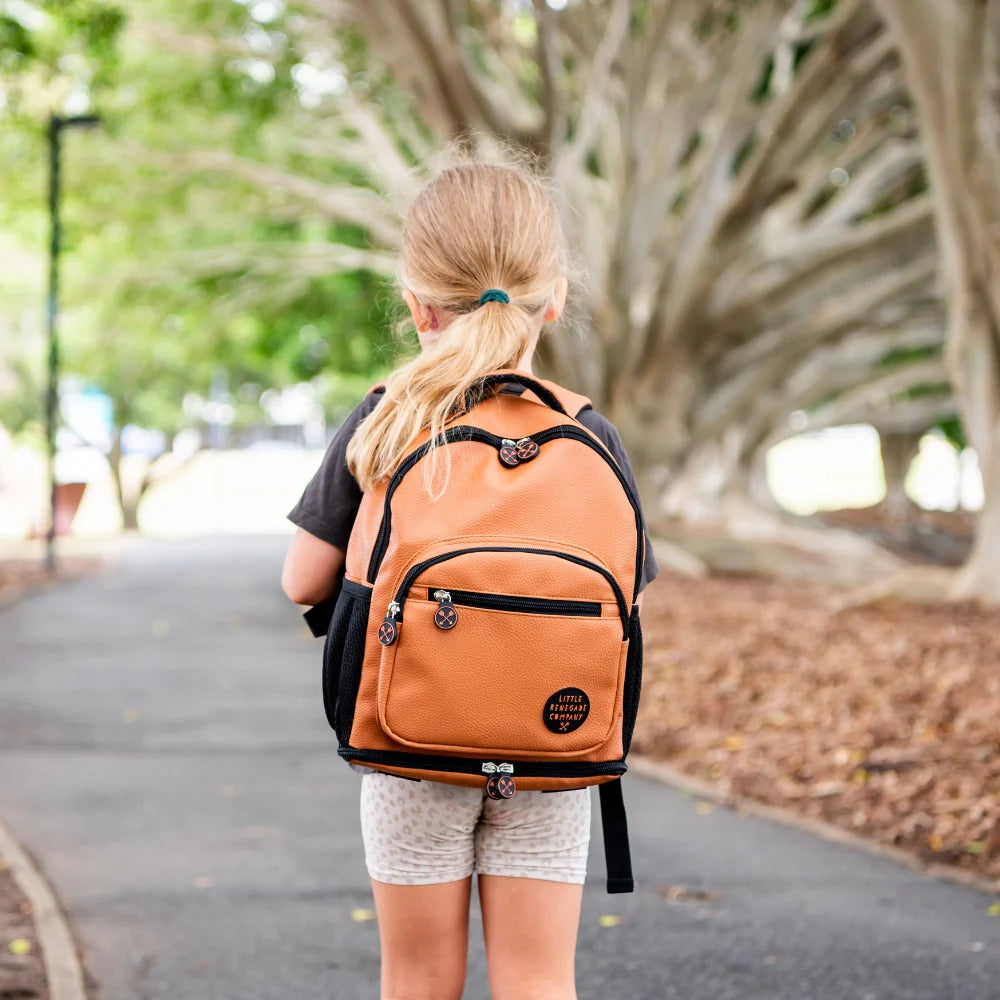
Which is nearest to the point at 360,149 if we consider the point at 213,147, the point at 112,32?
the point at 213,147

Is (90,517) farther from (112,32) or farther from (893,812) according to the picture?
(893,812)

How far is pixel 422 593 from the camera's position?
2041 mm

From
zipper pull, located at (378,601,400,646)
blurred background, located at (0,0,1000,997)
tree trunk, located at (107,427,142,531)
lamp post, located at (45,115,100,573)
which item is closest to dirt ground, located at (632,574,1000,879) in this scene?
blurred background, located at (0,0,1000,997)

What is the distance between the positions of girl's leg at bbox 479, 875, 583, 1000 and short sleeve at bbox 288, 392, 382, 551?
640 millimetres

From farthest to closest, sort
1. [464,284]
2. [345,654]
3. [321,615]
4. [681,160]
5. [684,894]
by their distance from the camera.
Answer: [681,160], [684,894], [321,615], [464,284], [345,654]

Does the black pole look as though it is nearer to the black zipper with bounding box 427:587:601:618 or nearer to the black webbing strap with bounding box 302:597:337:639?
the black webbing strap with bounding box 302:597:337:639

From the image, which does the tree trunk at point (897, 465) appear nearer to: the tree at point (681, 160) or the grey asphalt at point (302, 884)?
the tree at point (681, 160)

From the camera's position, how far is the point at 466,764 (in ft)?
6.82

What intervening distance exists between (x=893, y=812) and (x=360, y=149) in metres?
14.9

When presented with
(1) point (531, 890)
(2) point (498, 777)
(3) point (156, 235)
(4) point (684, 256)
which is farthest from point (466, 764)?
(3) point (156, 235)

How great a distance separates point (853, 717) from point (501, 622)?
16.4 ft

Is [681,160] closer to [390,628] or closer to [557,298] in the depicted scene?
[557,298]

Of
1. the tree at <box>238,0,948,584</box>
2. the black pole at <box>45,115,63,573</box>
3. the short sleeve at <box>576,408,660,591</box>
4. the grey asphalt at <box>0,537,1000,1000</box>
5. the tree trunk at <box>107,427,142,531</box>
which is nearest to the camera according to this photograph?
the short sleeve at <box>576,408,660,591</box>

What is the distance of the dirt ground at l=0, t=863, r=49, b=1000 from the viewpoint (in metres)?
3.63
